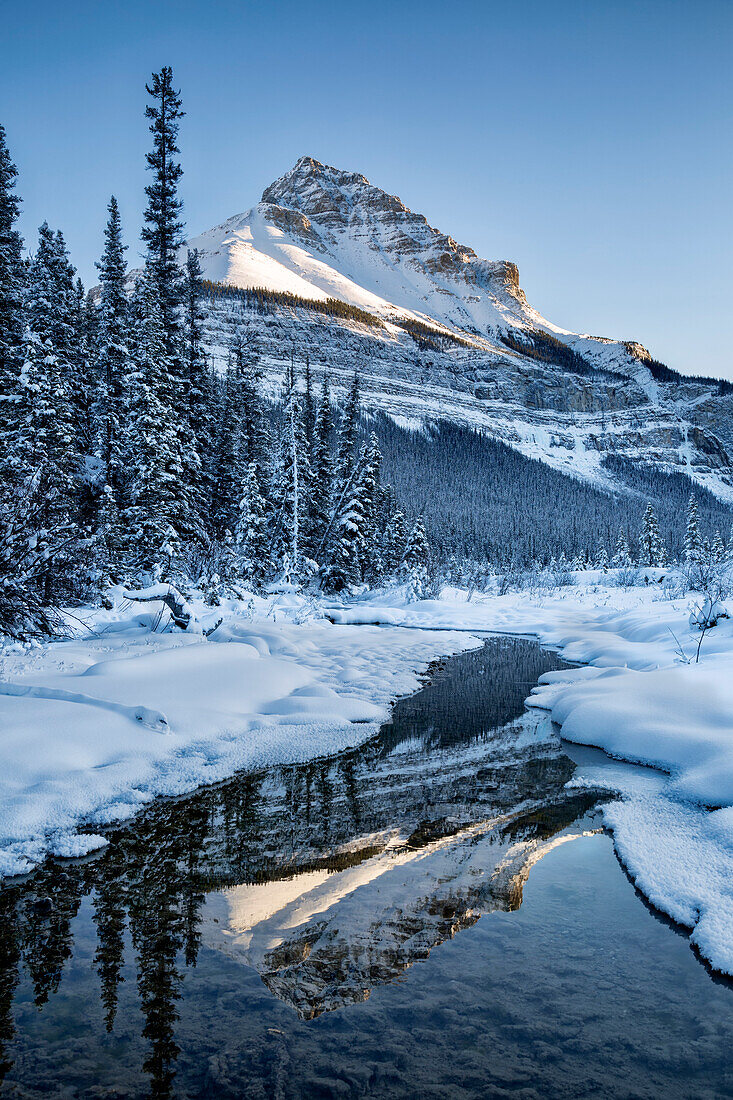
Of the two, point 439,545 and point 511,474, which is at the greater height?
point 511,474

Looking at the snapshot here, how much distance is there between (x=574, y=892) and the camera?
13.2ft

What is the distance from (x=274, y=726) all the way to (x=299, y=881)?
338 centimetres

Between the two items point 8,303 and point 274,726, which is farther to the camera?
point 8,303

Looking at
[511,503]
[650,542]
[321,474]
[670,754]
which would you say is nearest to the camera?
[670,754]

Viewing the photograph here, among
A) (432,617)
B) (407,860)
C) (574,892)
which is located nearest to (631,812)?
(574,892)

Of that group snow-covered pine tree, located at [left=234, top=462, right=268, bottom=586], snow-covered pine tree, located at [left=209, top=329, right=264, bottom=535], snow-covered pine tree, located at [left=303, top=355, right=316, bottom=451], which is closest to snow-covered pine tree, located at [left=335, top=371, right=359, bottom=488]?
snow-covered pine tree, located at [left=303, top=355, right=316, bottom=451]

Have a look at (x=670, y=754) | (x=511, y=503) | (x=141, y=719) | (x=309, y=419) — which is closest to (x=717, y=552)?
(x=309, y=419)

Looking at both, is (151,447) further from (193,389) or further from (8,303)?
(8,303)

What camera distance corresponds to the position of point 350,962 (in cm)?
326

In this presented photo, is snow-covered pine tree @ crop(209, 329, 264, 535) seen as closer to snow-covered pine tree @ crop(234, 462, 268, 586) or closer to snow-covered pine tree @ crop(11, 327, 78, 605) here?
snow-covered pine tree @ crop(234, 462, 268, 586)

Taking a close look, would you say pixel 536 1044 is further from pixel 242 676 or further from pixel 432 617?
pixel 432 617

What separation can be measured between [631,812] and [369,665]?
7.38 meters

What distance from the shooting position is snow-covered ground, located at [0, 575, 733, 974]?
445 centimetres

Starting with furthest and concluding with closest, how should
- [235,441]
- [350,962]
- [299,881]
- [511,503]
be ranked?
[511,503]
[235,441]
[299,881]
[350,962]
